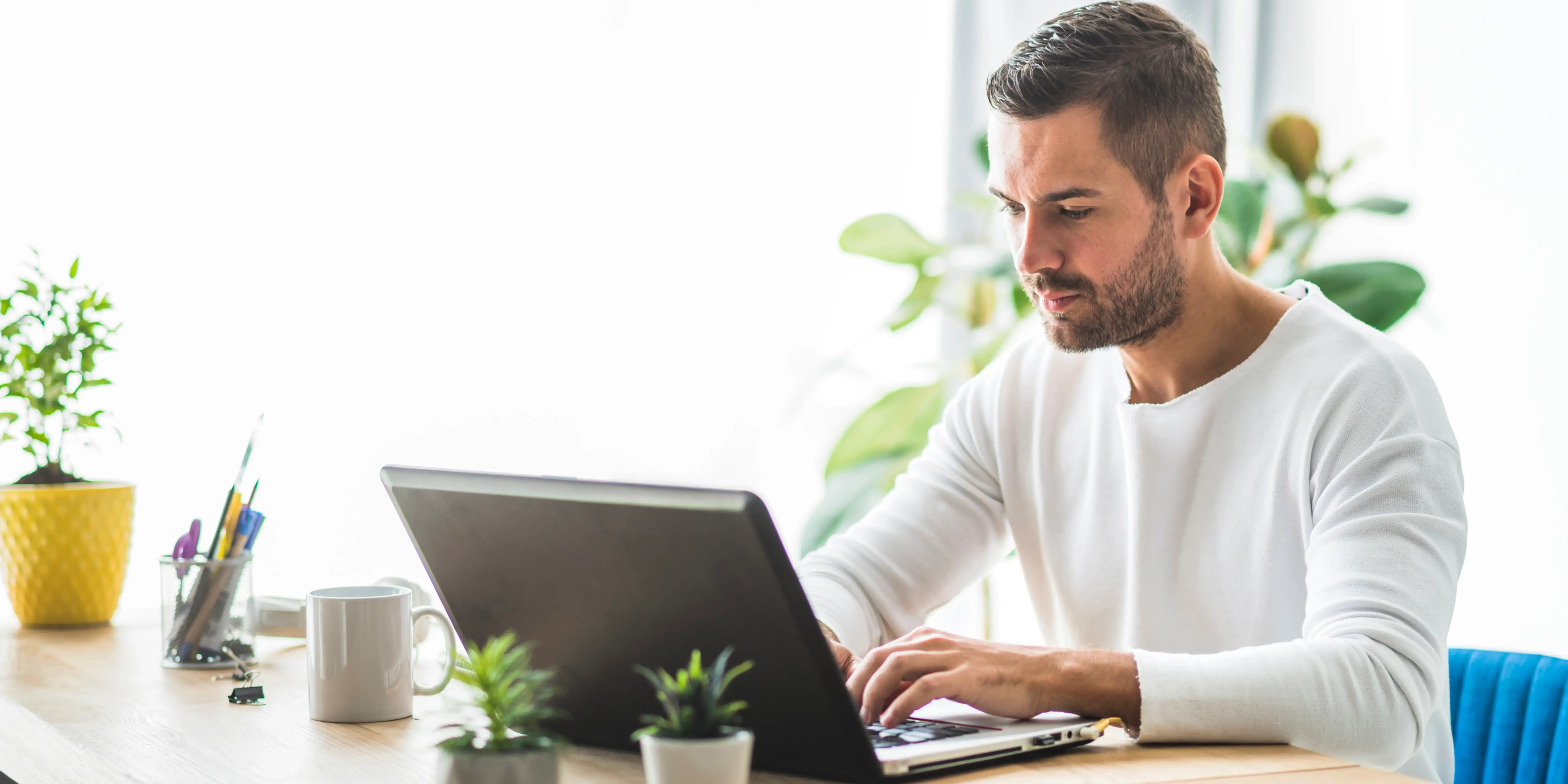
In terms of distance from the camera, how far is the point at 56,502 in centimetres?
146

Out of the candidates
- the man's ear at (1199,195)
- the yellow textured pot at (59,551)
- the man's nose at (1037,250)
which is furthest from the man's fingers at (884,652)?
the yellow textured pot at (59,551)

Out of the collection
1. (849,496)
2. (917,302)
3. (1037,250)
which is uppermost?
(1037,250)

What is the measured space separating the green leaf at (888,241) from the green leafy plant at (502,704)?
1.55 meters

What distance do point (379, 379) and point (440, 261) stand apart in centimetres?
21

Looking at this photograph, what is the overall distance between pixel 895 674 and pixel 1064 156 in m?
0.54

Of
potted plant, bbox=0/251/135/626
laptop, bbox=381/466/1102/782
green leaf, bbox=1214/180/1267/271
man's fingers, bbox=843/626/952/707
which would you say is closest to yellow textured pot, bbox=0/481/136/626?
potted plant, bbox=0/251/135/626

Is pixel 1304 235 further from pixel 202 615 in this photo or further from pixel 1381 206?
pixel 202 615

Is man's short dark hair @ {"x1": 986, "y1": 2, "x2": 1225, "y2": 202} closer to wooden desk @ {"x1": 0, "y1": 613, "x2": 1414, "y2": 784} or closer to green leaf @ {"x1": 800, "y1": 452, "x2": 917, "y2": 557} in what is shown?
wooden desk @ {"x1": 0, "y1": 613, "x2": 1414, "y2": 784}

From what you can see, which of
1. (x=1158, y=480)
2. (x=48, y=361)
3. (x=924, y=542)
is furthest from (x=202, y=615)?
(x=1158, y=480)

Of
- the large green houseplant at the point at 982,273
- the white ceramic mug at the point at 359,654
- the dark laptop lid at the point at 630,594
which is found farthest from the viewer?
the large green houseplant at the point at 982,273

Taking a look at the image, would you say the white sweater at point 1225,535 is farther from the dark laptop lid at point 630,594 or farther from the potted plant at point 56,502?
the potted plant at point 56,502

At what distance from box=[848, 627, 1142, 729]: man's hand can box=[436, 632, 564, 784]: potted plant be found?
31 cm

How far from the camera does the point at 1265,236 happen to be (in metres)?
2.31

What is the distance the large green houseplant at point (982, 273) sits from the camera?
2186mm
